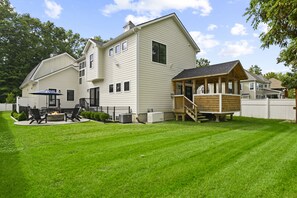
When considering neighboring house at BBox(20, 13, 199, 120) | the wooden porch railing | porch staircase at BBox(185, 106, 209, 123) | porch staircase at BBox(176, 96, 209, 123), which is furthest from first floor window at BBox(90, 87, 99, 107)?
porch staircase at BBox(185, 106, 209, 123)

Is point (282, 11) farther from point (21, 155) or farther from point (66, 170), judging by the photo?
point (21, 155)

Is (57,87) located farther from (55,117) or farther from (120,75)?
(120,75)

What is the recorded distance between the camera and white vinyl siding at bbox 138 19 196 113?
44.2ft

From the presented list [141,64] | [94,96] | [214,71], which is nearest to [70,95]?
[94,96]

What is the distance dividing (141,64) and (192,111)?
4.60m

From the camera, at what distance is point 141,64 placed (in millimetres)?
13328

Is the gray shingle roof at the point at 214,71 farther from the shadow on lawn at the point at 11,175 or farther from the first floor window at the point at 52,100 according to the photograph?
the first floor window at the point at 52,100

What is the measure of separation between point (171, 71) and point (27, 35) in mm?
31578

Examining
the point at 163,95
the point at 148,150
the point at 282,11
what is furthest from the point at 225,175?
the point at 163,95

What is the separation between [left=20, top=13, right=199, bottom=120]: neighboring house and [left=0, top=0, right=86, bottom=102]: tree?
70.7 feet

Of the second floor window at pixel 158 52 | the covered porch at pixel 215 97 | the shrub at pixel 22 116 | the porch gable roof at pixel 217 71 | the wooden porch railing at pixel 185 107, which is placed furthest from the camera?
the second floor window at pixel 158 52

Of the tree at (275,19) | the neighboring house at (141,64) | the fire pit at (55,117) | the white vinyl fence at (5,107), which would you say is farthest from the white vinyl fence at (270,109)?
the white vinyl fence at (5,107)

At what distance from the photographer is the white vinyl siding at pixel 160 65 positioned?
1348 cm

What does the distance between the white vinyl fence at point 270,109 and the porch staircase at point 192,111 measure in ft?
20.7
